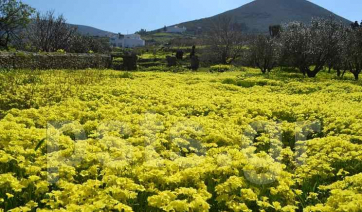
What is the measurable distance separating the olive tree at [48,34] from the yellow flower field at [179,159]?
75.6ft

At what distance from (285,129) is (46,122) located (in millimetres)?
5674

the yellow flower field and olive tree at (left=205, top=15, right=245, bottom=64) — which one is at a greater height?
olive tree at (left=205, top=15, right=245, bottom=64)

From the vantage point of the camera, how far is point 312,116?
945cm

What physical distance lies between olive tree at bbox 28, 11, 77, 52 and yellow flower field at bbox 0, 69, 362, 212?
2305 cm

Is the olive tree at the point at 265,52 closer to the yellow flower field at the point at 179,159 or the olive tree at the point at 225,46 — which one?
the olive tree at the point at 225,46

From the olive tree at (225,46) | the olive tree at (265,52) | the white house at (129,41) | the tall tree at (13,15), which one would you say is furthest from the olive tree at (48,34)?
the white house at (129,41)

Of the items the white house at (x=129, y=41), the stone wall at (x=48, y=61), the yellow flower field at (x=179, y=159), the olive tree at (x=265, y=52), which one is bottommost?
the yellow flower field at (x=179, y=159)

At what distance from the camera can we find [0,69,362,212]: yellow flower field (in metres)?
Result: 4.24

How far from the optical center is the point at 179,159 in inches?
214

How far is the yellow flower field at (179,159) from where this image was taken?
424cm

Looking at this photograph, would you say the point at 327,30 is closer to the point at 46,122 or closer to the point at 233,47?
the point at 46,122

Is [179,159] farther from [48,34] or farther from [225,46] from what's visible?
[225,46]

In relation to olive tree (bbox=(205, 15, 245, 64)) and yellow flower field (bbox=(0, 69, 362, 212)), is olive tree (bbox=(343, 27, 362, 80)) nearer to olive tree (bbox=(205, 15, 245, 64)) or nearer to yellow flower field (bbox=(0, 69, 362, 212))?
yellow flower field (bbox=(0, 69, 362, 212))

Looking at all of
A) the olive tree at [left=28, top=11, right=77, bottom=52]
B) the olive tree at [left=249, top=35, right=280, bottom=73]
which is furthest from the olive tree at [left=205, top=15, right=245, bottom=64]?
the olive tree at [left=28, top=11, right=77, bottom=52]
